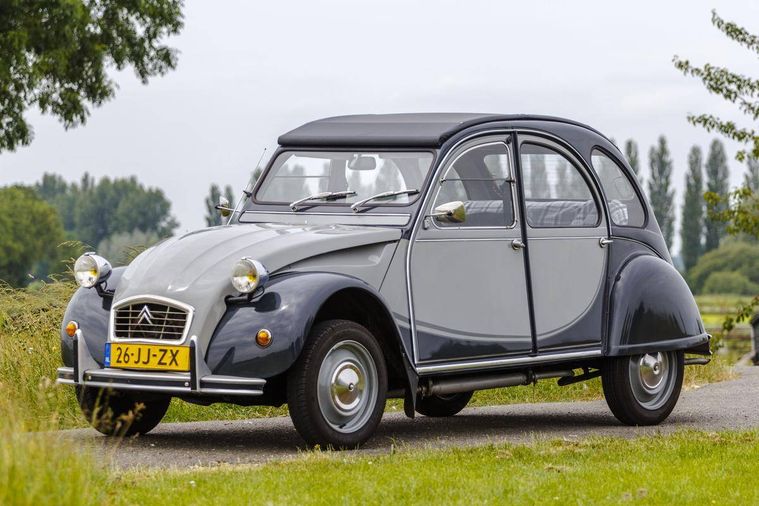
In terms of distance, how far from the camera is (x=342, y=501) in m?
6.63

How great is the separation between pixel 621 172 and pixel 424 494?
5497 mm

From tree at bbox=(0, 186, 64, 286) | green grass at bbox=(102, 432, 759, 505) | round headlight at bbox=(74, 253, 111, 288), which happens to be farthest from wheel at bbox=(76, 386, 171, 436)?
tree at bbox=(0, 186, 64, 286)

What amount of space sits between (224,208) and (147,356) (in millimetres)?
2331

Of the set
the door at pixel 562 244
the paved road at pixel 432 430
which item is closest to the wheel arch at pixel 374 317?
the paved road at pixel 432 430

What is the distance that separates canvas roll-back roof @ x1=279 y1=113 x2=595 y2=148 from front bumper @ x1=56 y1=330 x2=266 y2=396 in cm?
244

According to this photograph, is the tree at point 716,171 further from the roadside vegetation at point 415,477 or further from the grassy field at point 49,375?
the roadside vegetation at point 415,477

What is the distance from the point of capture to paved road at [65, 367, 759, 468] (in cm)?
891

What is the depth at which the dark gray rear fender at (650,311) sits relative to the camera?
1084cm

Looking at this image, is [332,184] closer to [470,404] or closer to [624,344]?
[624,344]

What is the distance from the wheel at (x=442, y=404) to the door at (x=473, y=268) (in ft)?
6.41

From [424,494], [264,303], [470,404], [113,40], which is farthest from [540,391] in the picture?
[113,40]

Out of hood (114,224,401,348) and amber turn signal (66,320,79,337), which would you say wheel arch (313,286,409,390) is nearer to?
hood (114,224,401,348)

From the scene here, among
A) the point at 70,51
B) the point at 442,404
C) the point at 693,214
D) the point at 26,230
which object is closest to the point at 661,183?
the point at 693,214

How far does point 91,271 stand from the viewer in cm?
941
